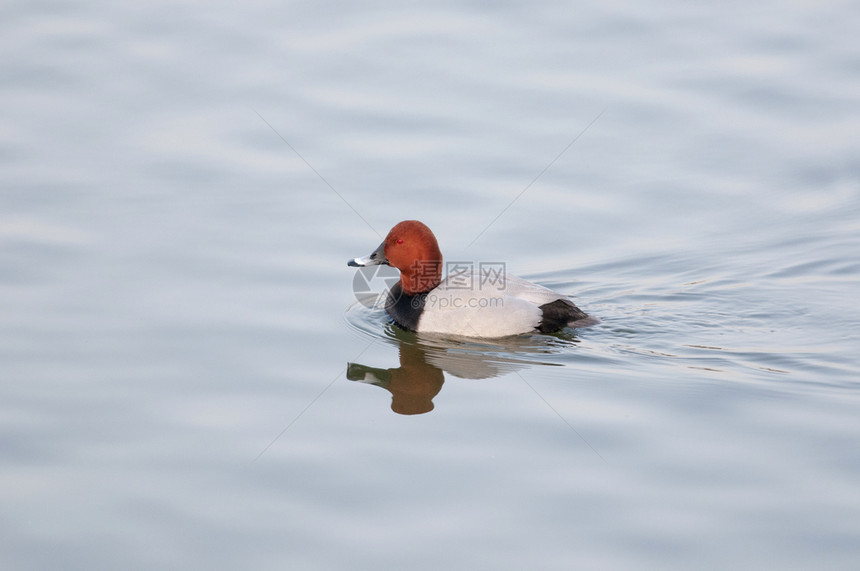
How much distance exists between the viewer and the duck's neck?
25.2 feet

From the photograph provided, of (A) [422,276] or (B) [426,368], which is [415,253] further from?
(B) [426,368]

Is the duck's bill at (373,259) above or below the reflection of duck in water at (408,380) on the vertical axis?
above

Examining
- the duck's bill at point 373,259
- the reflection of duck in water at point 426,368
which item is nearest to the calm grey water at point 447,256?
the reflection of duck in water at point 426,368

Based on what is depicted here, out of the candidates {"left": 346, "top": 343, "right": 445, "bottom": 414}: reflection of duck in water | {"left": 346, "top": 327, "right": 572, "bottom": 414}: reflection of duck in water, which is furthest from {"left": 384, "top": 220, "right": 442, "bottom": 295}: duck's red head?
{"left": 346, "top": 343, "right": 445, "bottom": 414}: reflection of duck in water

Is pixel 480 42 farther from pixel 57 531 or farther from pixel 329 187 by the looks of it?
pixel 57 531

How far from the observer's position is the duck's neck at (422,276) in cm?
767

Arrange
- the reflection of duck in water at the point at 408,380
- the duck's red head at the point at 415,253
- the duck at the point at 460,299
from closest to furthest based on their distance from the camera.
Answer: the reflection of duck in water at the point at 408,380 < the duck at the point at 460,299 < the duck's red head at the point at 415,253

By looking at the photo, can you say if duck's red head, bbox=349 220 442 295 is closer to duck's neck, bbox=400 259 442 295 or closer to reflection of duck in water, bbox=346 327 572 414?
duck's neck, bbox=400 259 442 295

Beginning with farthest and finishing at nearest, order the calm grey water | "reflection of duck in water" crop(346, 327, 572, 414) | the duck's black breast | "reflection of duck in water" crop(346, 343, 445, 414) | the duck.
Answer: the duck's black breast
the duck
"reflection of duck in water" crop(346, 327, 572, 414)
"reflection of duck in water" crop(346, 343, 445, 414)
the calm grey water

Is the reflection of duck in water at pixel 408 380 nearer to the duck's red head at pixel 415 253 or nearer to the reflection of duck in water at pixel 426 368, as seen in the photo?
the reflection of duck in water at pixel 426 368

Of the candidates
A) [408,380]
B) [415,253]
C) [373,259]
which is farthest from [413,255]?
[408,380]

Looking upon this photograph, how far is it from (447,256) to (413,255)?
2.38 ft

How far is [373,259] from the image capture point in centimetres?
769

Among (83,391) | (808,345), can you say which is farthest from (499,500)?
(808,345)
